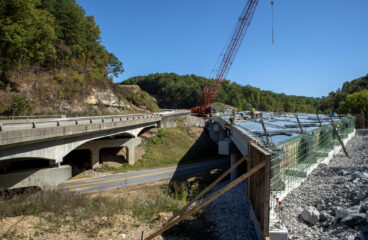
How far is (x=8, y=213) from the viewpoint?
9695 millimetres

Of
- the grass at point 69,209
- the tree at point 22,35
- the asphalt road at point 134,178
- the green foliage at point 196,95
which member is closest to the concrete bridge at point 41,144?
the grass at point 69,209

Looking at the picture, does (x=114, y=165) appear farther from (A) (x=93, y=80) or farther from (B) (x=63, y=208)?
(A) (x=93, y=80)

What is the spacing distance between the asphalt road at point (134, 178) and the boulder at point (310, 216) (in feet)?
57.2

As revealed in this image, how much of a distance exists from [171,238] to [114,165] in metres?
20.3

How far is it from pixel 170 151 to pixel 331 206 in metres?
28.1

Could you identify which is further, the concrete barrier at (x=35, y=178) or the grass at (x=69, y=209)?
the concrete barrier at (x=35, y=178)

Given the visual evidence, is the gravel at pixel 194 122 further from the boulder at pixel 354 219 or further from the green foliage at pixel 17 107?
the boulder at pixel 354 219

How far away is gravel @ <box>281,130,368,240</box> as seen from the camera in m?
4.98

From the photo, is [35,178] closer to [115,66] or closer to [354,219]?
[354,219]

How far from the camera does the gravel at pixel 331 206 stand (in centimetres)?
498

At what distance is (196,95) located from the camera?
125 m

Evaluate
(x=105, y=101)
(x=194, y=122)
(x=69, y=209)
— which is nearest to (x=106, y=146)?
(x=69, y=209)

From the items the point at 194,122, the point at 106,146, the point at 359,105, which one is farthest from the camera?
the point at 194,122

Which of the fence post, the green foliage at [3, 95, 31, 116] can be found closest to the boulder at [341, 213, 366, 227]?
the fence post
